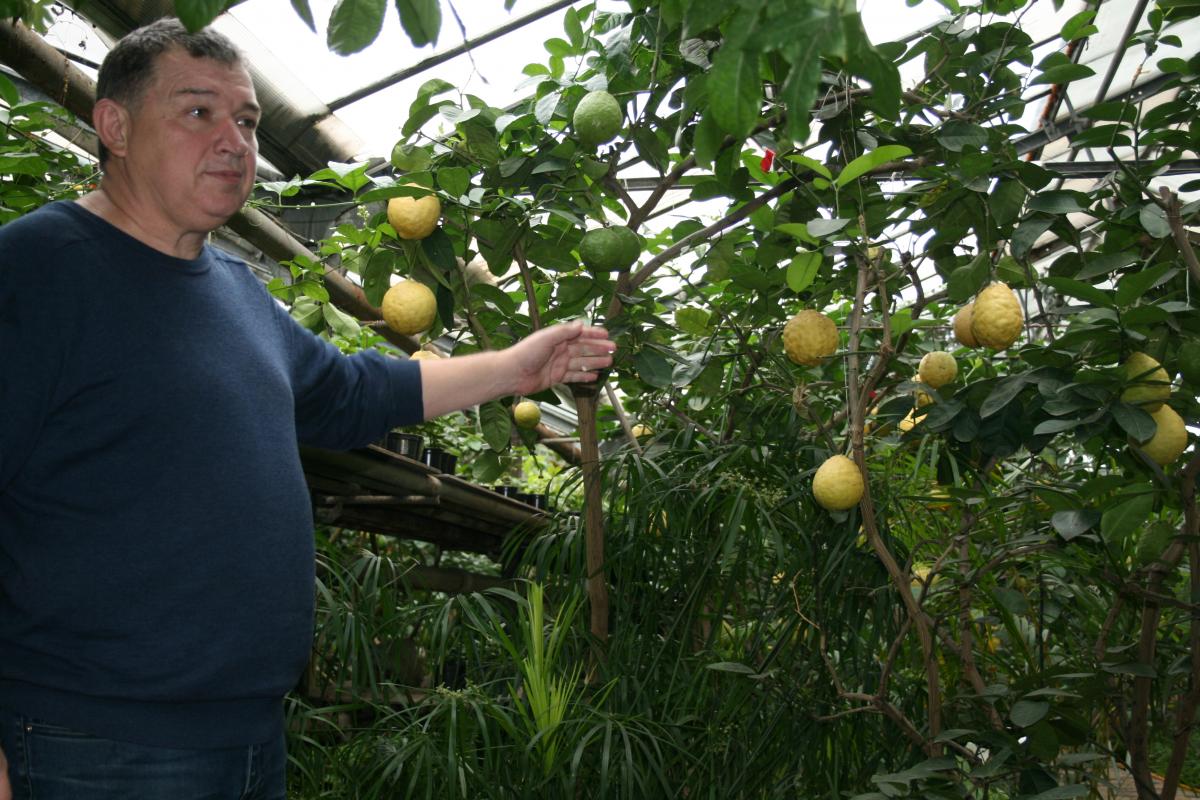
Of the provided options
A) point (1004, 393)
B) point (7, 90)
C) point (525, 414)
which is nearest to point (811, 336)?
point (1004, 393)

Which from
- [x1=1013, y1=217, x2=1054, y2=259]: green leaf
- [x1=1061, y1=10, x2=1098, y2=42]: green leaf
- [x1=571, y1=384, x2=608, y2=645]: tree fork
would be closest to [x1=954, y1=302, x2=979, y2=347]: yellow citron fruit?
[x1=1013, y1=217, x2=1054, y2=259]: green leaf

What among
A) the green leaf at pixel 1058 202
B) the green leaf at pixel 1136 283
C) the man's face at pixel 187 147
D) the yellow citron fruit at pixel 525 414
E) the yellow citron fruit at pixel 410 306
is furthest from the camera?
the yellow citron fruit at pixel 525 414

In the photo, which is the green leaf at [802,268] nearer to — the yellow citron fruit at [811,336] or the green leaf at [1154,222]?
the yellow citron fruit at [811,336]

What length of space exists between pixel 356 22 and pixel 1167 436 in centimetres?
144

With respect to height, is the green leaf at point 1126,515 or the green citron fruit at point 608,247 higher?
the green citron fruit at point 608,247

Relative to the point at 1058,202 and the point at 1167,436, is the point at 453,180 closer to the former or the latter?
the point at 1058,202

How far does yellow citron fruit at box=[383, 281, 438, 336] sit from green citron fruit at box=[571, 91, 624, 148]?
45cm

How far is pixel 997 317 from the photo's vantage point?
186 centimetres

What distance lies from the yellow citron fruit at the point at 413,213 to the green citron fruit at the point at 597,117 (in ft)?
1.06

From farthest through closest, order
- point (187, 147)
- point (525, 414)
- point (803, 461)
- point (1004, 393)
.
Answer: point (525, 414) → point (803, 461) → point (1004, 393) → point (187, 147)

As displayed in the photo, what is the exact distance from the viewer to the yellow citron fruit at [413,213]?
201 centimetres

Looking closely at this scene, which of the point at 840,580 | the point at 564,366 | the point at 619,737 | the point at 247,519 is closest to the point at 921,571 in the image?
the point at 840,580

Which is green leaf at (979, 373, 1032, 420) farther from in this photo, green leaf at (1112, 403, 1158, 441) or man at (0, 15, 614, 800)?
man at (0, 15, 614, 800)

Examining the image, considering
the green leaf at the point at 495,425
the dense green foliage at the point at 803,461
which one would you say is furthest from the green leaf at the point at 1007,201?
the green leaf at the point at 495,425
